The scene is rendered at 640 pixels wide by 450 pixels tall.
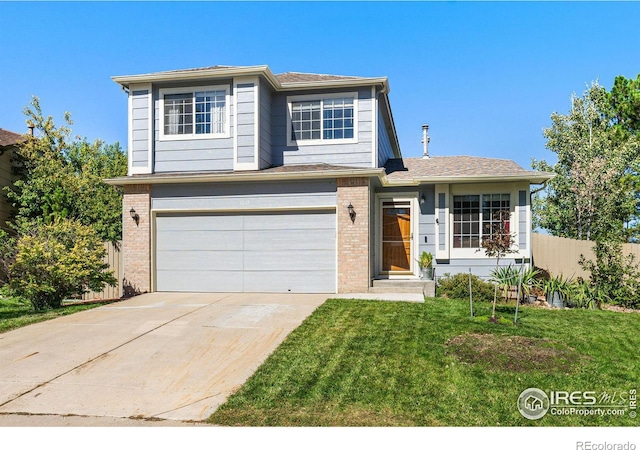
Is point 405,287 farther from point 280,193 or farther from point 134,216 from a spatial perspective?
point 134,216

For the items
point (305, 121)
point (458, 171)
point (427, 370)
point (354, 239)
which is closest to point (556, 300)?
point (458, 171)

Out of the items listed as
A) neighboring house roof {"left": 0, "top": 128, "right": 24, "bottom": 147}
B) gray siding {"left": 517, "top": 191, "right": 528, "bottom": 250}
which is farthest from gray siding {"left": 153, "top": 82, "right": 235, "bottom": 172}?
neighboring house roof {"left": 0, "top": 128, "right": 24, "bottom": 147}

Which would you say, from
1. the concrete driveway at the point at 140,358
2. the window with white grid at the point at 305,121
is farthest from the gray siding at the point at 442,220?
the concrete driveway at the point at 140,358

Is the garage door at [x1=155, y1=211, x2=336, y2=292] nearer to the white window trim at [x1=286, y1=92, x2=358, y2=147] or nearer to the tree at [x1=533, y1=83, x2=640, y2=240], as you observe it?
the white window trim at [x1=286, y1=92, x2=358, y2=147]

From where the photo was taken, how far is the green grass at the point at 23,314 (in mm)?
8555

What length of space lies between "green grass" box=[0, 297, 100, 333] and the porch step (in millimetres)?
6834

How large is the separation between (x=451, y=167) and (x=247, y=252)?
6.49m

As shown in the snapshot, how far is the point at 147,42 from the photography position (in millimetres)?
13148

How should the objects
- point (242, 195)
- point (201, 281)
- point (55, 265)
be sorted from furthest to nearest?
point (201, 281)
point (242, 195)
point (55, 265)

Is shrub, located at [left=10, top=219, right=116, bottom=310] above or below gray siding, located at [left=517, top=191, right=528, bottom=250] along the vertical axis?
below

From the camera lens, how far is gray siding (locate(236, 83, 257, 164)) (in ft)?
40.0

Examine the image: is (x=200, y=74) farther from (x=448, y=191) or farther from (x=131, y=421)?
(x=131, y=421)

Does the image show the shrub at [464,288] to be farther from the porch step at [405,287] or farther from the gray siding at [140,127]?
the gray siding at [140,127]

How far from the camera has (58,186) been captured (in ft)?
58.9
